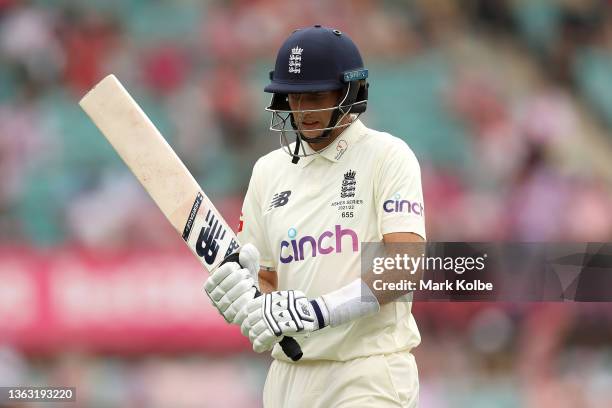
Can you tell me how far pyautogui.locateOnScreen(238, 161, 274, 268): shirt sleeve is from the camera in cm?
370

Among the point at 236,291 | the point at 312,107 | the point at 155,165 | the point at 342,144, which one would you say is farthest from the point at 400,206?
the point at 155,165

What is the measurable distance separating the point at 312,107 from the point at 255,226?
0.44 metres

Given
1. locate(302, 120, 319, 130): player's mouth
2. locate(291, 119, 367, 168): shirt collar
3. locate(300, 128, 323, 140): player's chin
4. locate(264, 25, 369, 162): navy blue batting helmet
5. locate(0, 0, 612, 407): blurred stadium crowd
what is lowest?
locate(0, 0, 612, 407): blurred stadium crowd

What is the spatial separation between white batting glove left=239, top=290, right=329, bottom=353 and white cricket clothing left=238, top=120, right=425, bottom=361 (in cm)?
18

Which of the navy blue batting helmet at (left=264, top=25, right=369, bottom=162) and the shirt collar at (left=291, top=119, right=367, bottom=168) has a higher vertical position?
the navy blue batting helmet at (left=264, top=25, right=369, bottom=162)

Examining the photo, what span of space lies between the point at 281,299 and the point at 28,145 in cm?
479

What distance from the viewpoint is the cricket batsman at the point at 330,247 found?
3.30 metres

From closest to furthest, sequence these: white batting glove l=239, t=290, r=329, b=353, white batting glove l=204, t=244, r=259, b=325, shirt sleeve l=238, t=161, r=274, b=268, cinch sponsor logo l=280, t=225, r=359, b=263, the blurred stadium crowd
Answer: white batting glove l=239, t=290, r=329, b=353, white batting glove l=204, t=244, r=259, b=325, cinch sponsor logo l=280, t=225, r=359, b=263, shirt sleeve l=238, t=161, r=274, b=268, the blurred stadium crowd

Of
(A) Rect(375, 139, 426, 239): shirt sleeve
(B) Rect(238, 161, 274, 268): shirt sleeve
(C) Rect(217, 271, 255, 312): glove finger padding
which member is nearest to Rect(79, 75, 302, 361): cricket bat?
(B) Rect(238, 161, 274, 268): shirt sleeve

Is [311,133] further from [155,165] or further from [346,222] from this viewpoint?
[155,165]

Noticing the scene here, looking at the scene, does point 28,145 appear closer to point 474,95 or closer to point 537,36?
point 474,95

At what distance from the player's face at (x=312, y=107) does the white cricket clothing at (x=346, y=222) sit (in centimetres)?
8

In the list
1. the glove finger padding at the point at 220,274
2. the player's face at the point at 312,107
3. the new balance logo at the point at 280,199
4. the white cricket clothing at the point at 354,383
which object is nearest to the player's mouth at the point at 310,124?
the player's face at the point at 312,107

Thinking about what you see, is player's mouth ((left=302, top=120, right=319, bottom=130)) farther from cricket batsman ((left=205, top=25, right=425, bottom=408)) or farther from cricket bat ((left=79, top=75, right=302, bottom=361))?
cricket bat ((left=79, top=75, right=302, bottom=361))
